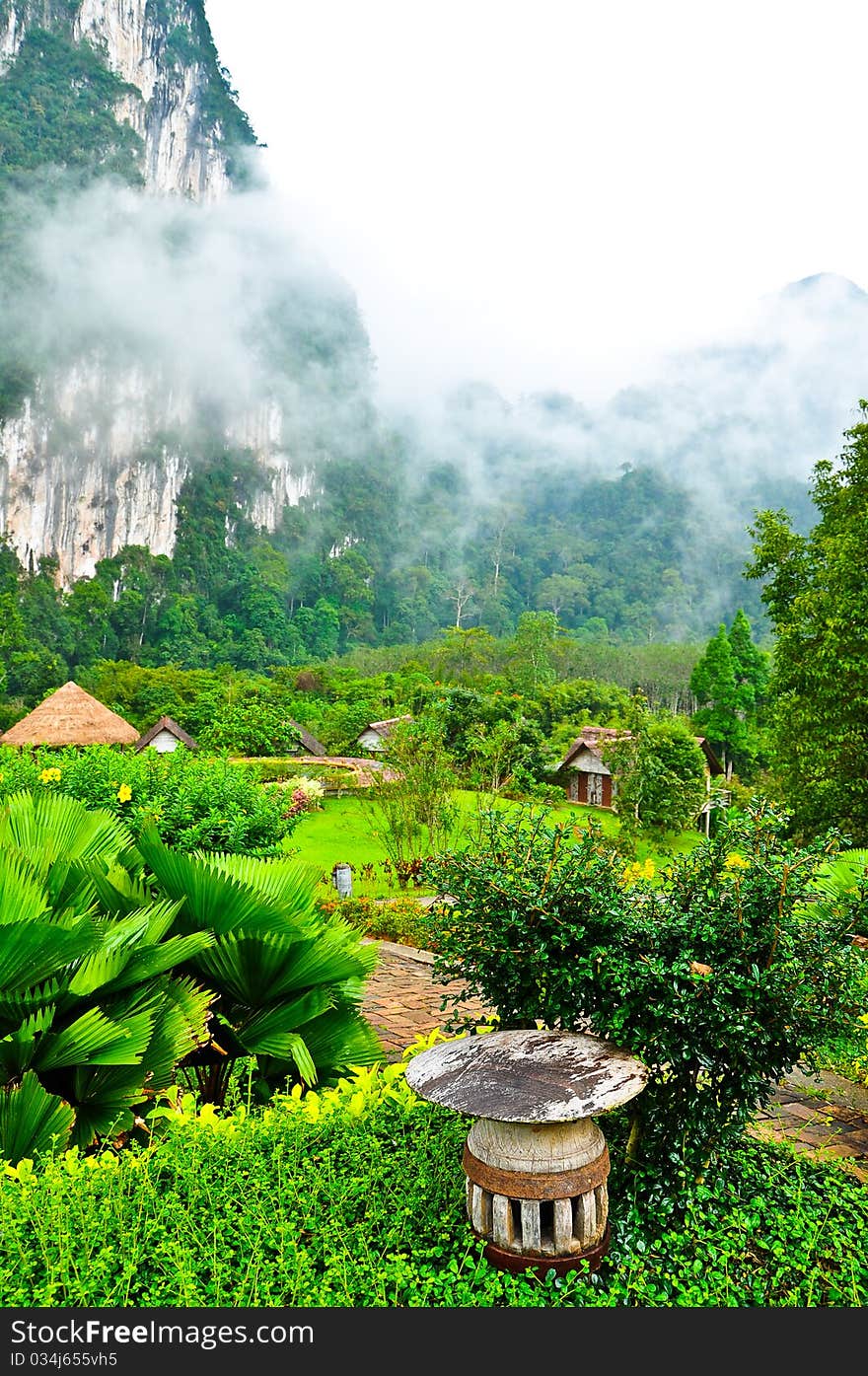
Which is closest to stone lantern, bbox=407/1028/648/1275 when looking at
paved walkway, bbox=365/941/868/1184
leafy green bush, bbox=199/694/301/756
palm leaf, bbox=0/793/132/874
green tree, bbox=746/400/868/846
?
paved walkway, bbox=365/941/868/1184

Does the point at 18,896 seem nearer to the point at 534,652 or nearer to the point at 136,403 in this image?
the point at 534,652

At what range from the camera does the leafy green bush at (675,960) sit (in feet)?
7.20

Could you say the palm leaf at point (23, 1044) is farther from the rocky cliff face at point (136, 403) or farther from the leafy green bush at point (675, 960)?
the rocky cliff face at point (136, 403)

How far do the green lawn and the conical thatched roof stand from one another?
6577 millimetres

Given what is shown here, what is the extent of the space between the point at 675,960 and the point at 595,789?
21.3m

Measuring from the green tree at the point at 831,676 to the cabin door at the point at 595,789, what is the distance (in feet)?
37.9

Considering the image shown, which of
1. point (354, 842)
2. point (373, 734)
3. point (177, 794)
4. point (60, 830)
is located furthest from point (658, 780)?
point (60, 830)

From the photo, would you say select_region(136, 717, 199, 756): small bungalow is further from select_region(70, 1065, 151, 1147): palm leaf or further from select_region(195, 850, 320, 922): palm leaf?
select_region(70, 1065, 151, 1147): palm leaf

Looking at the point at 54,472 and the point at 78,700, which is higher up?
the point at 54,472

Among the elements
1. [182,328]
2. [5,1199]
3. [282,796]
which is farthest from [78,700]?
[182,328]

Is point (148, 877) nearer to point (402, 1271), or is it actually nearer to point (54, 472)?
point (402, 1271)

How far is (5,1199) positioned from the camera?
76.4 inches

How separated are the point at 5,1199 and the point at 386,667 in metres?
41.1

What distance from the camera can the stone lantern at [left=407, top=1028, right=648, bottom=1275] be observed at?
1940 millimetres
